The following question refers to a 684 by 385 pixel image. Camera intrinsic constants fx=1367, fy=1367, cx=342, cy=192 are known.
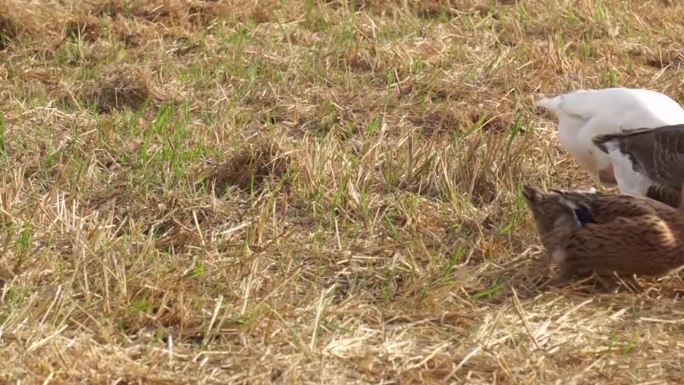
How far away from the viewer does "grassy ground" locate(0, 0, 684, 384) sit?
3.90 metres

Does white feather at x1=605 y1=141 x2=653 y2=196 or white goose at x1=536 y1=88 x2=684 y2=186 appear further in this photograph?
white goose at x1=536 y1=88 x2=684 y2=186

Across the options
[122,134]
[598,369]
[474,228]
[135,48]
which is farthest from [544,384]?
[135,48]

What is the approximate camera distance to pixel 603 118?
543 centimetres

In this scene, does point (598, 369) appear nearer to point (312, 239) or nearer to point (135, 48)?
point (312, 239)

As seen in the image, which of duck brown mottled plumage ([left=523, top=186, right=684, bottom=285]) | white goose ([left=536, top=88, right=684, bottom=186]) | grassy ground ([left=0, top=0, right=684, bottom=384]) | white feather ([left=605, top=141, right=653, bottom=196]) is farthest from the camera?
white goose ([left=536, top=88, right=684, bottom=186])

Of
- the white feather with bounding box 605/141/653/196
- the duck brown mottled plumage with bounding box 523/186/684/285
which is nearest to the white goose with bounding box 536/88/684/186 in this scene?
the white feather with bounding box 605/141/653/196

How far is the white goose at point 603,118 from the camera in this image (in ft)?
17.6

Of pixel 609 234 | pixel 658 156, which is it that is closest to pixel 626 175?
pixel 658 156

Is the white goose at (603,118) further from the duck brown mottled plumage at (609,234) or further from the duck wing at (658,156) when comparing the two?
the duck brown mottled plumage at (609,234)

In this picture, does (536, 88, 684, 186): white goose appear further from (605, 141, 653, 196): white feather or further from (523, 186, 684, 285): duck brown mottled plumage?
(523, 186, 684, 285): duck brown mottled plumage

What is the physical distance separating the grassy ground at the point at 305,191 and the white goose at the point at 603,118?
0.19 meters

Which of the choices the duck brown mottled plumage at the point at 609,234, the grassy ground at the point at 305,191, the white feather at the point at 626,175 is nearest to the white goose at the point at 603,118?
the white feather at the point at 626,175

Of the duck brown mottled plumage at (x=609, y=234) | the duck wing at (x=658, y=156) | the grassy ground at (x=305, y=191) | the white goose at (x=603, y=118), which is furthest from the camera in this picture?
the white goose at (x=603, y=118)

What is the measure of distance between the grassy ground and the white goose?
0.63ft
